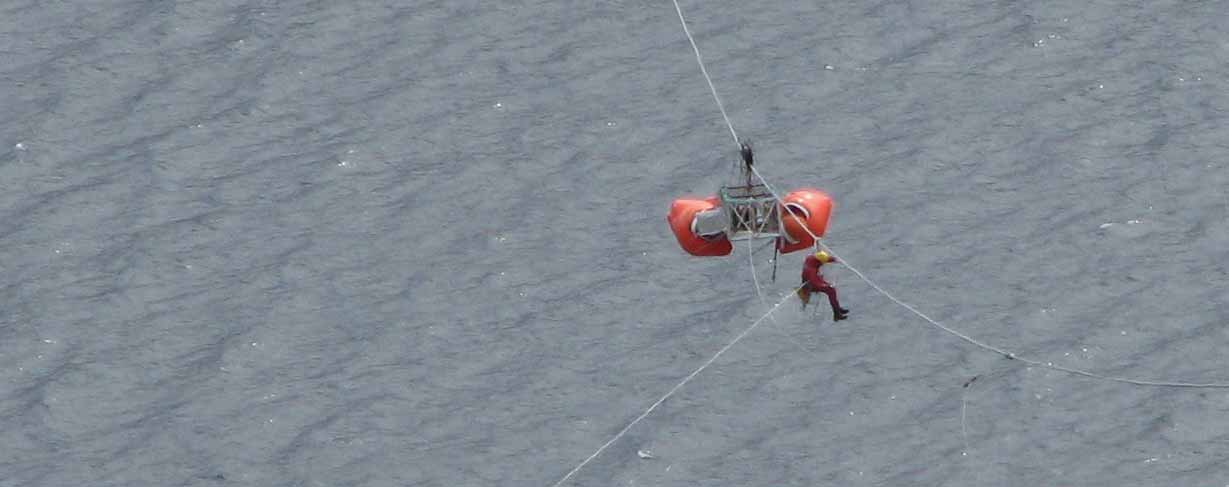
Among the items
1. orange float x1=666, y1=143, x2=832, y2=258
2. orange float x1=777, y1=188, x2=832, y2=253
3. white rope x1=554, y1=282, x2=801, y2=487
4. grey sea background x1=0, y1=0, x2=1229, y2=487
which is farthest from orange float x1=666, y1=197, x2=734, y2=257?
grey sea background x1=0, y1=0, x2=1229, y2=487

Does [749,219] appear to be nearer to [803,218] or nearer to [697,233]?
[803,218]

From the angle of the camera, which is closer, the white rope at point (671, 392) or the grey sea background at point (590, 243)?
the white rope at point (671, 392)

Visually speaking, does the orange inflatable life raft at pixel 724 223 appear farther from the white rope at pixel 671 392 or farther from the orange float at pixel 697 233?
the white rope at pixel 671 392

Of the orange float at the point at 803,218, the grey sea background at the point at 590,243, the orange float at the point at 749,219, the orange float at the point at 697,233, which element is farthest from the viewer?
the grey sea background at the point at 590,243

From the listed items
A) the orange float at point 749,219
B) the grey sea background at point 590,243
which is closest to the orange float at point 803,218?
the orange float at point 749,219

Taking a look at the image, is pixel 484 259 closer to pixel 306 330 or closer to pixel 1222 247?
pixel 306 330

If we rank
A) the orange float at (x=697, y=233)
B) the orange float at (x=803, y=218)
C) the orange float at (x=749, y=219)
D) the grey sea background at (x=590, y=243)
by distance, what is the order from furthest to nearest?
the grey sea background at (x=590, y=243)
the orange float at (x=697, y=233)
the orange float at (x=803, y=218)
the orange float at (x=749, y=219)
